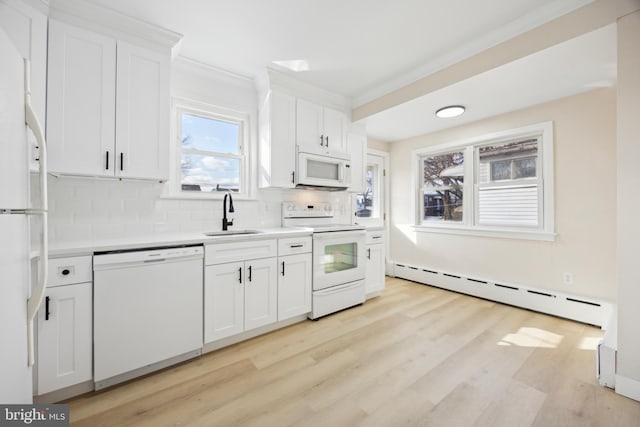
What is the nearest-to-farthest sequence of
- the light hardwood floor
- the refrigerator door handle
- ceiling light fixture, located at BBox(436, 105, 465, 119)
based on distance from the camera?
the refrigerator door handle
the light hardwood floor
ceiling light fixture, located at BBox(436, 105, 465, 119)

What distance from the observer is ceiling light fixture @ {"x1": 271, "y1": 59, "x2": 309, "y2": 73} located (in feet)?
8.59

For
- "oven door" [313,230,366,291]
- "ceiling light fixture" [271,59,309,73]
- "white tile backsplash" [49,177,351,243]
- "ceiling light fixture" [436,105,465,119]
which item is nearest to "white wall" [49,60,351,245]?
"white tile backsplash" [49,177,351,243]

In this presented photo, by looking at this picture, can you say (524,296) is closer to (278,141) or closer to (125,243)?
(278,141)

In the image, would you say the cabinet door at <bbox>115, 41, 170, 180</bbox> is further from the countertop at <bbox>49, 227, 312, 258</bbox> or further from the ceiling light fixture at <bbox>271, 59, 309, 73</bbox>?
the ceiling light fixture at <bbox>271, 59, 309, 73</bbox>

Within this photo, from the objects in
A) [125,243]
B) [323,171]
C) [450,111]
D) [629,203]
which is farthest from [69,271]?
[450,111]

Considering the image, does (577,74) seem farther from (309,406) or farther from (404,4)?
(309,406)

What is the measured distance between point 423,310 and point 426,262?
1.22 meters

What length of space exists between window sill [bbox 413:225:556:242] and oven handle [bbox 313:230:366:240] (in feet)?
4.71

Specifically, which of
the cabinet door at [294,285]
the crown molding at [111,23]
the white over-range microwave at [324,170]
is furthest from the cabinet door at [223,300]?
the crown molding at [111,23]

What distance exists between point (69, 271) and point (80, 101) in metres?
1.20

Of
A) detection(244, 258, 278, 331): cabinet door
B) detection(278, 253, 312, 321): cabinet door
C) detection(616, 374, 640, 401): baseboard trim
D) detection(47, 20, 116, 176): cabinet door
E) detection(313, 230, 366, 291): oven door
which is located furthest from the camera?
detection(313, 230, 366, 291): oven door

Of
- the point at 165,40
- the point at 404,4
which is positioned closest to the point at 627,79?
the point at 404,4

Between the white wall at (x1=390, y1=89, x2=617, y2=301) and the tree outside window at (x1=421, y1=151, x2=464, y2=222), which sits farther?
the tree outside window at (x1=421, y1=151, x2=464, y2=222)

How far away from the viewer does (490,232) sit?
3365 millimetres
